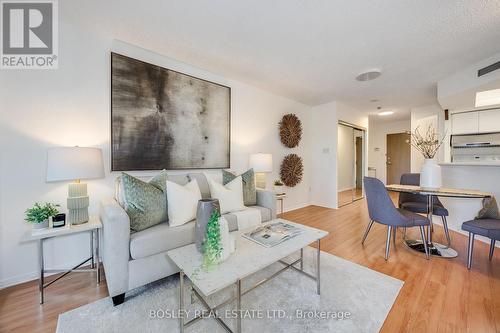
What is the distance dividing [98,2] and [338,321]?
312 cm

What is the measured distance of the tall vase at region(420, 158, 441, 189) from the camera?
2.34 m

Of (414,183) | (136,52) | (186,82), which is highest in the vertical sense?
(136,52)

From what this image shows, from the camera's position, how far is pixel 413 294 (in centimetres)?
159

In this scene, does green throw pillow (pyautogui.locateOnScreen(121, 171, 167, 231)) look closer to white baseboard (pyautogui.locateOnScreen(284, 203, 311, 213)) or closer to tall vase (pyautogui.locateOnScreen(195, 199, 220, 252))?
tall vase (pyautogui.locateOnScreen(195, 199, 220, 252))

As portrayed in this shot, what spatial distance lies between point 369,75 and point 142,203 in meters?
3.47

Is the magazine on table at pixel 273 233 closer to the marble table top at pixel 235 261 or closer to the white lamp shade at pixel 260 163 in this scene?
the marble table top at pixel 235 261

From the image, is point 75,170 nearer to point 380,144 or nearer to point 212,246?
point 212,246

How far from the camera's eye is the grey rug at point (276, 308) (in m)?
1.27

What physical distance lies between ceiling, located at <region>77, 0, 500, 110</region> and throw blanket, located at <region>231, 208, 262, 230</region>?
195cm

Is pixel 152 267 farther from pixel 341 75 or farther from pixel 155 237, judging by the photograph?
pixel 341 75

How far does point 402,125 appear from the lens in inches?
255

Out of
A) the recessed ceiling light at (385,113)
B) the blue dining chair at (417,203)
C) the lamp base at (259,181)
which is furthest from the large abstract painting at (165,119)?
the recessed ceiling light at (385,113)

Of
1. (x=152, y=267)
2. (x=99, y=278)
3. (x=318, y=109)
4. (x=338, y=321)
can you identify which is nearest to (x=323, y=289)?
(x=338, y=321)

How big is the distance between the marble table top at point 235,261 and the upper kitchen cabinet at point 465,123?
433cm
